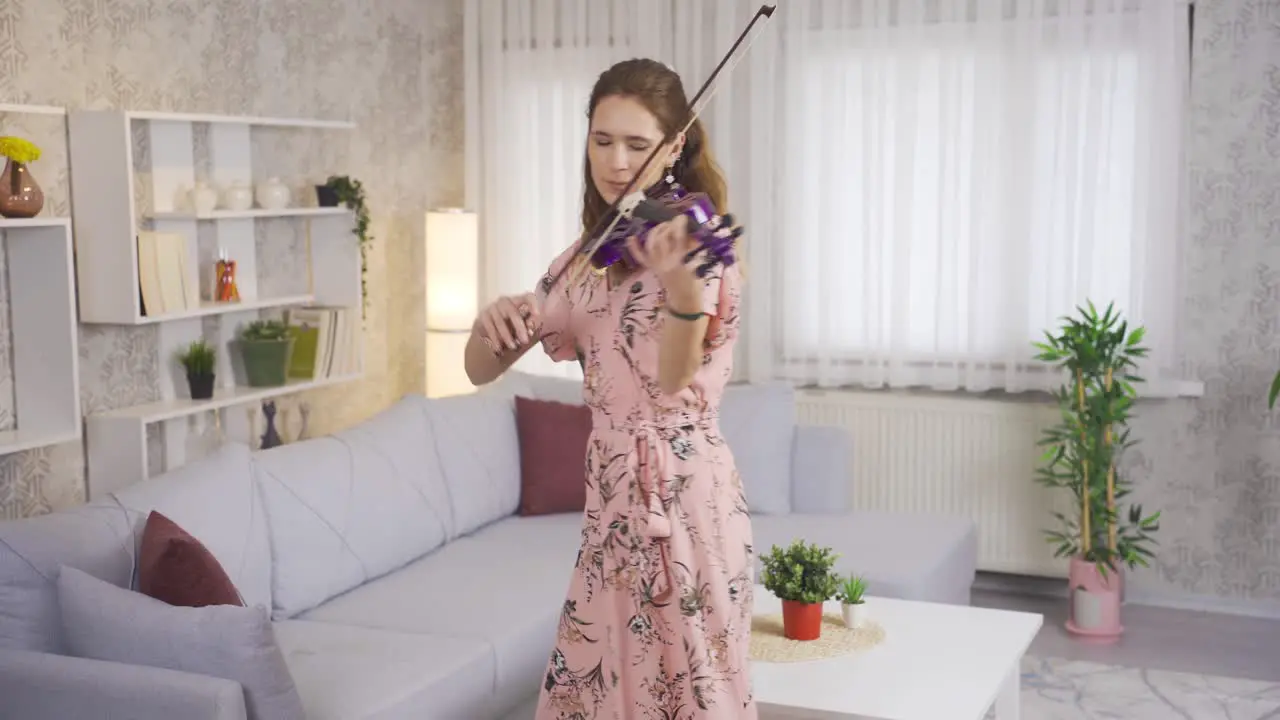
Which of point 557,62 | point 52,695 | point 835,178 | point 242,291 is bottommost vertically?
point 52,695

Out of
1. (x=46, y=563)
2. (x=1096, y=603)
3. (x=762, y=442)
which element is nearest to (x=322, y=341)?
(x=762, y=442)

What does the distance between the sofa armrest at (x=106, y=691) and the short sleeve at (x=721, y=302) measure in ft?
3.52

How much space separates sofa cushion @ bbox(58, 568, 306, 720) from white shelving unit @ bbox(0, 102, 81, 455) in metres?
1.18

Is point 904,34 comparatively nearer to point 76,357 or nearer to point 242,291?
point 242,291

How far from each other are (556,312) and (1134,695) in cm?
267

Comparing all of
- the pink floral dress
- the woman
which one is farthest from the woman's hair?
the pink floral dress

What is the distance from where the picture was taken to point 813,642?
301 centimetres

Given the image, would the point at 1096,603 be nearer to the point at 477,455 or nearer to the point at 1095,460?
the point at 1095,460

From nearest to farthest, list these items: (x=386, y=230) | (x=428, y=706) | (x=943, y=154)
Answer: (x=428, y=706), (x=943, y=154), (x=386, y=230)

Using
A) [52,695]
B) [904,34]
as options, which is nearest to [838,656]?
[52,695]

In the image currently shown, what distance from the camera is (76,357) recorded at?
3545 mm

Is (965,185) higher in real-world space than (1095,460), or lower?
higher

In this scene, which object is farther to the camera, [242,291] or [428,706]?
[242,291]

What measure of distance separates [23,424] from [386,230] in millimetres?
1852
